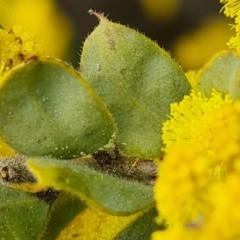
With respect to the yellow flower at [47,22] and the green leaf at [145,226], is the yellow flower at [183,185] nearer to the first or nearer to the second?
the green leaf at [145,226]

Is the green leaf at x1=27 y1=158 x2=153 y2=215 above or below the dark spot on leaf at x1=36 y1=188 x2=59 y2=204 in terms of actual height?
above

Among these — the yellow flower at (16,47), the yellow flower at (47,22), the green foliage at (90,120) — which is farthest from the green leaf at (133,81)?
the yellow flower at (47,22)

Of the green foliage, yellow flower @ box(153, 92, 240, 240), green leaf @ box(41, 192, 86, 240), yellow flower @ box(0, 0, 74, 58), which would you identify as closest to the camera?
yellow flower @ box(153, 92, 240, 240)

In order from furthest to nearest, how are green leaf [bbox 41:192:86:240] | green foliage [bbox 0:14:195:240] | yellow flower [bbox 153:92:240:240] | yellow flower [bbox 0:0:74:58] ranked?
yellow flower [bbox 0:0:74:58]
green leaf [bbox 41:192:86:240]
green foliage [bbox 0:14:195:240]
yellow flower [bbox 153:92:240:240]

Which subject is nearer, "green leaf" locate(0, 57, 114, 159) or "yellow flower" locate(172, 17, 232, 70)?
"green leaf" locate(0, 57, 114, 159)

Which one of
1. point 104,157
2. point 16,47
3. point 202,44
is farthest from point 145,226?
point 202,44

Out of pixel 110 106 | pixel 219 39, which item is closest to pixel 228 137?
pixel 110 106

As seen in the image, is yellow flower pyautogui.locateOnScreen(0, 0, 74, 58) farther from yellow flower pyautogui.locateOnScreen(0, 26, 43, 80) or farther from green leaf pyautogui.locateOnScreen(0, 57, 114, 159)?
green leaf pyautogui.locateOnScreen(0, 57, 114, 159)

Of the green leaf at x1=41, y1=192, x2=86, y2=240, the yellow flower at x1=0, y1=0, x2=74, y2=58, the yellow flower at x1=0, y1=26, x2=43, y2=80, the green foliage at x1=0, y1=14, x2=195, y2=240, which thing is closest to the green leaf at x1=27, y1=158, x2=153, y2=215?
the green foliage at x1=0, y1=14, x2=195, y2=240
